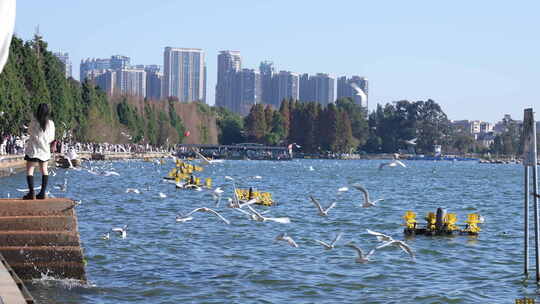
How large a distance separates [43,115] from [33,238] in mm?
2051

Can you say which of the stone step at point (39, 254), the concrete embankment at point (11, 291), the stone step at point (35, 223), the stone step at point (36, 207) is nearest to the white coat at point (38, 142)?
the stone step at point (36, 207)

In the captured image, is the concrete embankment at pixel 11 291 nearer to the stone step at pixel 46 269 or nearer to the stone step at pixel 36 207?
the stone step at pixel 36 207

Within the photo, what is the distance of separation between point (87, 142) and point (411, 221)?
117 m

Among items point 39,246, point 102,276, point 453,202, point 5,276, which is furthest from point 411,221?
point 453,202

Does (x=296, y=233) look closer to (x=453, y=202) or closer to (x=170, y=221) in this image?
(x=170, y=221)

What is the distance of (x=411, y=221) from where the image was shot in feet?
96.7

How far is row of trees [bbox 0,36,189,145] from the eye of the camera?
75.9m

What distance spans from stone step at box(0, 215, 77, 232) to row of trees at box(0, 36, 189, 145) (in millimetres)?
54269

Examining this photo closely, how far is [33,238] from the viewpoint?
15633 mm

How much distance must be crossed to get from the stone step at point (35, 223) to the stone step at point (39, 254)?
1.18ft

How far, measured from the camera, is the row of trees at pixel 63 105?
7594 cm

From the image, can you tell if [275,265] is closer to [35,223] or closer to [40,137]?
[35,223]

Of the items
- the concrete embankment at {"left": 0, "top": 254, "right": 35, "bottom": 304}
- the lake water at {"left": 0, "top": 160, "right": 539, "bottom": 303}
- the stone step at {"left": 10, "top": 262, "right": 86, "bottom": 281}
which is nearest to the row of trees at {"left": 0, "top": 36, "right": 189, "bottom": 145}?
the lake water at {"left": 0, "top": 160, "right": 539, "bottom": 303}

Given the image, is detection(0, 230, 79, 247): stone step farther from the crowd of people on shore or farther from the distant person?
the crowd of people on shore
